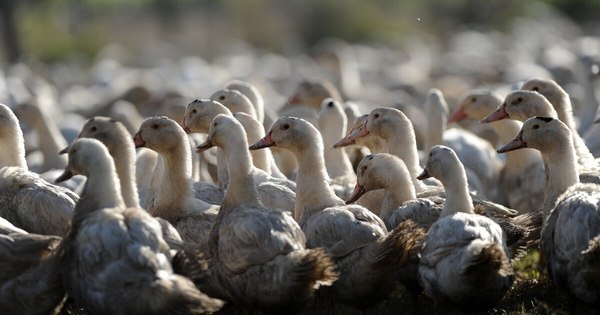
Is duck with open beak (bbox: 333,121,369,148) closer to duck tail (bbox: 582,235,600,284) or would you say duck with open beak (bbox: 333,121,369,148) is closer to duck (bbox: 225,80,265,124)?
duck (bbox: 225,80,265,124)

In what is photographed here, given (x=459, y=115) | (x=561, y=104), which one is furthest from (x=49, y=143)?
(x=561, y=104)

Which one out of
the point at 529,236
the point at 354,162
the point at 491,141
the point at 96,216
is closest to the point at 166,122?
the point at 96,216

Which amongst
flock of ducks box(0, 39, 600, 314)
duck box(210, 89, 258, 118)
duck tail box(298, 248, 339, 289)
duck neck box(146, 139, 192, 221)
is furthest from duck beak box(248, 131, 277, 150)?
duck box(210, 89, 258, 118)

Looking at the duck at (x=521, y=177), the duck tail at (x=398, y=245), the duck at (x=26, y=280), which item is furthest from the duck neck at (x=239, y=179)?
the duck at (x=521, y=177)

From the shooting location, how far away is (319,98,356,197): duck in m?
12.2

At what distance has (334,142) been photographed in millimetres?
12727

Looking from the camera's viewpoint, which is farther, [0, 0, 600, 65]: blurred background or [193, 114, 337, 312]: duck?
[0, 0, 600, 65]: blurred background

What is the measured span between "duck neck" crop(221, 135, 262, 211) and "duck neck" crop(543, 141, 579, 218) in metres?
2.21

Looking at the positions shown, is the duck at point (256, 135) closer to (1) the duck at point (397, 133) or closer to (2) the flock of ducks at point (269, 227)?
(2) the flock of ducks at point (269, 227)

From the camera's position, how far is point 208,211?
9945mm

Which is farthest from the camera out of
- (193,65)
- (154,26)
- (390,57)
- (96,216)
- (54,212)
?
(154,26)

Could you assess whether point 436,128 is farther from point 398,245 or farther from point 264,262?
point 264,262

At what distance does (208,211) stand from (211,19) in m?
45.2

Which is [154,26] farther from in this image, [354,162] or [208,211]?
[208,211]
